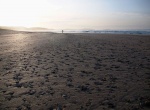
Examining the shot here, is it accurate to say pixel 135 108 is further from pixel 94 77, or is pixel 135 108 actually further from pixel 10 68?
pixel 10 68

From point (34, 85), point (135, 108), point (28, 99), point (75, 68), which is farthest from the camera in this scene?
point (75, 68)

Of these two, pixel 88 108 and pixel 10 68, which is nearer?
pixel 88 108

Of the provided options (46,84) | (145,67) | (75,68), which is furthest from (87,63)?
(46,84)

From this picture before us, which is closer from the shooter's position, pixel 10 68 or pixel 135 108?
pixel 135 108

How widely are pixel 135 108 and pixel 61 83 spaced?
3420 millimetres

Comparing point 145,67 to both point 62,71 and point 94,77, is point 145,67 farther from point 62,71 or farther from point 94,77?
point 62,71

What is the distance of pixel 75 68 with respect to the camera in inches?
416

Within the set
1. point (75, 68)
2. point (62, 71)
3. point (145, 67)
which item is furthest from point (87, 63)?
point (145, 67)

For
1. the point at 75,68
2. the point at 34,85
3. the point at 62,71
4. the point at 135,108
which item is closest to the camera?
the point at 135,108

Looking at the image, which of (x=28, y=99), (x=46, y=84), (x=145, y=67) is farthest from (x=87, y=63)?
(x=28, y=99)

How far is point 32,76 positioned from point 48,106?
3.21 metres

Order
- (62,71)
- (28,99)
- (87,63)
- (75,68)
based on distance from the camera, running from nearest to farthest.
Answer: (28,99) < (62,71) < (75,68) < (87,63)

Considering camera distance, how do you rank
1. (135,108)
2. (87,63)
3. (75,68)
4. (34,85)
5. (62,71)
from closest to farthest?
(135,108), (34,85), (62,71), (75,68), (87,63)

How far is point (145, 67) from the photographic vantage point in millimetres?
11086
